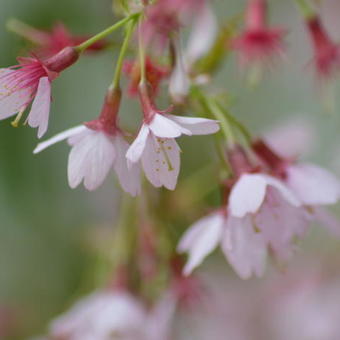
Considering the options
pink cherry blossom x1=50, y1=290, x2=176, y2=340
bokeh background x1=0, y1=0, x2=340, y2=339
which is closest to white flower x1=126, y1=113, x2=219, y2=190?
pink cherry blossom x1=50, y1=290, x2=176, y2=340

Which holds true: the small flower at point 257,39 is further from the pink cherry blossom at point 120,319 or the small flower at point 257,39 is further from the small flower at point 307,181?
the pink cherry blossom at point 120,319

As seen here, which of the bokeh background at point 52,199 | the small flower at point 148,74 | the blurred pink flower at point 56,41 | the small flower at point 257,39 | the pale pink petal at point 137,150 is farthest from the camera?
the bokeh background at point 52,199

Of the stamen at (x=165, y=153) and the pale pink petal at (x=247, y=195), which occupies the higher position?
the stamen at (x=165, y=153)

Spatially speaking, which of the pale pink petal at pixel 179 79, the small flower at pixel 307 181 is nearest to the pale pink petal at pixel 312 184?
the small flower at pixel 307 181

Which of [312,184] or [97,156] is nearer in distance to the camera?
[97,156]

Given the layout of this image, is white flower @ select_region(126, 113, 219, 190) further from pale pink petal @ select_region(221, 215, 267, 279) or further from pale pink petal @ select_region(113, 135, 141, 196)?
pale pink petal @ select_region(221, 215, 267, 279)

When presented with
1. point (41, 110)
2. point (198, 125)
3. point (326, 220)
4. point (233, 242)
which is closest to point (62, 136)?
point (41, 110)

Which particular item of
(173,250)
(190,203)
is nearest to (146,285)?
(173,250)

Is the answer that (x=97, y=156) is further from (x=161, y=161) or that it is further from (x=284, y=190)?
(x=284, y=190)
